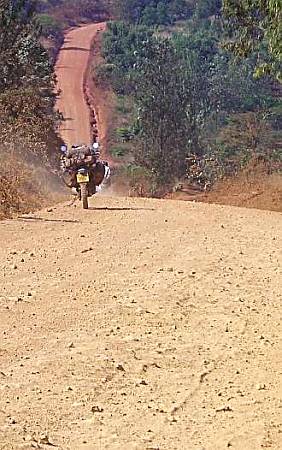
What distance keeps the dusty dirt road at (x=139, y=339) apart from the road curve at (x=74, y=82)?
29510mm

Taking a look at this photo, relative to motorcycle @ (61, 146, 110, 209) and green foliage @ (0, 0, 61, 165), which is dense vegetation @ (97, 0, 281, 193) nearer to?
green foliage @ (0, 0, 61, 165)

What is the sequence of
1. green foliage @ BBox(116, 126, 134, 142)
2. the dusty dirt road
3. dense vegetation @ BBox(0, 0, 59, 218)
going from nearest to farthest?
the dusty dirt road < dense vegetation @ BBox(0, 0, 59, 218) < green foliage @ BBox(116, 126, 134, 142)

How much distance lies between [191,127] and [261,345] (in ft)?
90.2

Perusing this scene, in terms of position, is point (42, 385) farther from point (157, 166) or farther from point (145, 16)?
point (145, 16)

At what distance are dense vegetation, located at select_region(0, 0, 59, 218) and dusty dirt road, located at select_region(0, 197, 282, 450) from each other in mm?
5418

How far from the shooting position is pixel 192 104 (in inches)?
1390

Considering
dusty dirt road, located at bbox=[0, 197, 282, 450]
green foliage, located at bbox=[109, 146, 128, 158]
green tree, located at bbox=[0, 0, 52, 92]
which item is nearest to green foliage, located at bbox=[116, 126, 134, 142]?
green foliage, located at bbox=[109, 146, 128, 158]

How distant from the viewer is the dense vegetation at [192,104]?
32906 mm

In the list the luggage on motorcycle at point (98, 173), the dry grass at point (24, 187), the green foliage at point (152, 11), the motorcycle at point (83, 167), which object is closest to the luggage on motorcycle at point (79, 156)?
the motorcycle at point (83, 167)

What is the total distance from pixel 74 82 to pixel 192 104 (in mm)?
25565

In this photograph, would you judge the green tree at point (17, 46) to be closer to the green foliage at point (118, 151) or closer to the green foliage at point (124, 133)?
the green foliage at point (118, 151)

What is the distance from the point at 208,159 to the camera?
30359 millimetres

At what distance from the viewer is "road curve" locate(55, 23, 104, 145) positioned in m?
49.1

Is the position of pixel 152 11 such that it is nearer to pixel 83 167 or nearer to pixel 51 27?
pixel 51 27
